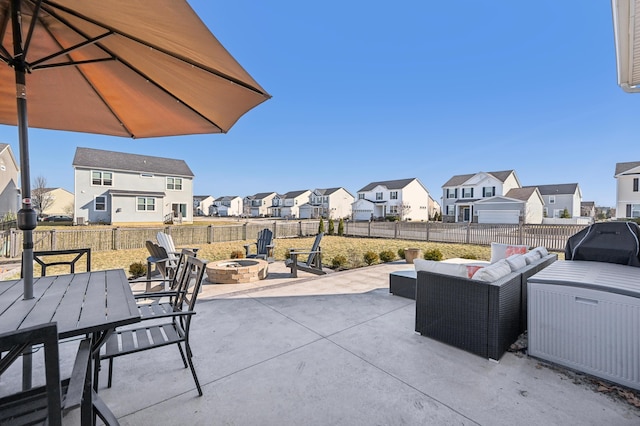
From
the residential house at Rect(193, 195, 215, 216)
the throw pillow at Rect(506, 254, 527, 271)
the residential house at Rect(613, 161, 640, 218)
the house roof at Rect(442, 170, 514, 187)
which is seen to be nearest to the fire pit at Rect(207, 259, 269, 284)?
the throw pillow at Rect(506, 254, 527, 271)

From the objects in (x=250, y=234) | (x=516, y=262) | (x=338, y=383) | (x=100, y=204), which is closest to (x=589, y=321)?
(x=516, y=262)

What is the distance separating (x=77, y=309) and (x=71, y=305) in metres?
0.12

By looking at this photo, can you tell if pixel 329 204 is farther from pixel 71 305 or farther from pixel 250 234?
pixel 71 305

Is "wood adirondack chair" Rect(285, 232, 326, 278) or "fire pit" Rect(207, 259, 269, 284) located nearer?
"fire pit" Rect(207, 259, 269, 284)

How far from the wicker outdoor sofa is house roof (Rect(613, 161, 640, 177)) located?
1169 inches

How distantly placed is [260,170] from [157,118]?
1732 inches

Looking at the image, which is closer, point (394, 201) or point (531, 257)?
point (531, 257)

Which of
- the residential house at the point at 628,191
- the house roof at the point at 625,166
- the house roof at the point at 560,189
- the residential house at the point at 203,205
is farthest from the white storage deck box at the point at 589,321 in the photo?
the residential house at the point at 203,205

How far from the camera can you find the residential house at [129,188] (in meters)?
20.7

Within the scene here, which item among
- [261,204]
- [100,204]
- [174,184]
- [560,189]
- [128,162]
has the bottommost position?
[100,204]

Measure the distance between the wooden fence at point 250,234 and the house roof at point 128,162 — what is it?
10756 mm

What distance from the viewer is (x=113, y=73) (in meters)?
2.83

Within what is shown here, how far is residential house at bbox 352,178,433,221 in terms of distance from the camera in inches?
1472

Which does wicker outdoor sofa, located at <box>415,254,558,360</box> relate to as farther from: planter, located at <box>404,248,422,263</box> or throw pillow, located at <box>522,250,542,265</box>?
planter, located at <box>404,248,422,263</box>
